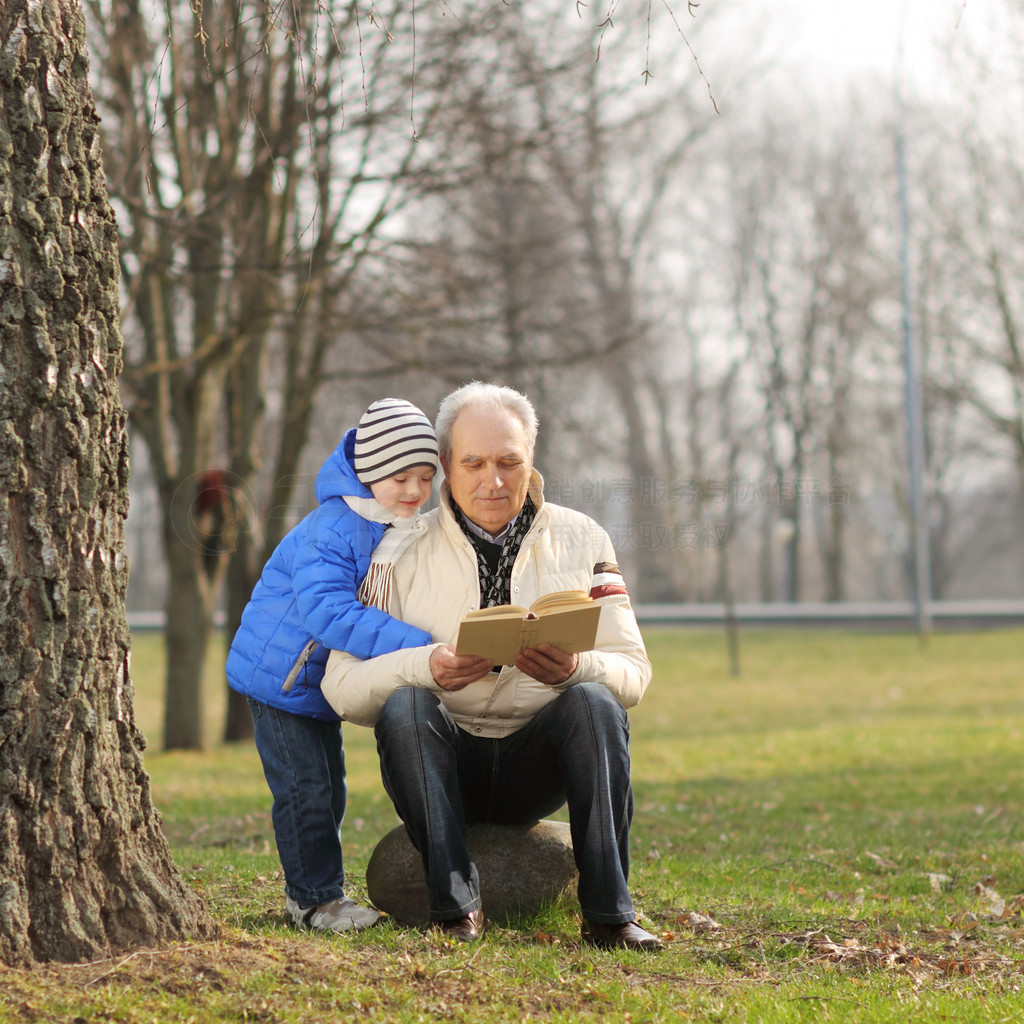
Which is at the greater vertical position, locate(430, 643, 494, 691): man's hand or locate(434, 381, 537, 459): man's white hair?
locate(434, 381, 537, 459): man's white hair

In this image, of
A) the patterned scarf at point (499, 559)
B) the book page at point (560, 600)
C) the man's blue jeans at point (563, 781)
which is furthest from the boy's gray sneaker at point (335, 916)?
the book page at point (560, 600)

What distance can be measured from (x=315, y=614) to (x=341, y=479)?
0.47 meters

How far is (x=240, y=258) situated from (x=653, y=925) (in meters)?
7.43

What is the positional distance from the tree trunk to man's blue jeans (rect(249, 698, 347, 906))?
51 cm

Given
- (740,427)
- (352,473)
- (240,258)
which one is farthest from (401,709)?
(740,427)

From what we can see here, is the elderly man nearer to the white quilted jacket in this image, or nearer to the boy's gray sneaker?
the white quilted jacket

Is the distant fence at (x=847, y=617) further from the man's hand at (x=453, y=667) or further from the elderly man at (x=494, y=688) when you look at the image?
the man's hand at (x=453, y=667)

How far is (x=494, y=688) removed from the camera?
12.0ft

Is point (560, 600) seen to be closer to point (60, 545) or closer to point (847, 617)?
point (60, 545)

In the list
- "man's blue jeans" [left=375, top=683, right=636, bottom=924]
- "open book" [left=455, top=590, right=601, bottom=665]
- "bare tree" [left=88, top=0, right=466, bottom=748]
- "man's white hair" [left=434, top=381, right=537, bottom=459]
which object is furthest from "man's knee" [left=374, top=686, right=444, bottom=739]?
"bare tree" [left=88, top=0, right=466, bottom=748]

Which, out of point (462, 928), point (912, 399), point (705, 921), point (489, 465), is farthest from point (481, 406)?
point (912, 399)

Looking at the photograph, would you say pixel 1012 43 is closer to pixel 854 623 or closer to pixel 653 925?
pixel 653 925

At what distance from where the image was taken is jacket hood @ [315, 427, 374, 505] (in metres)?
3.72

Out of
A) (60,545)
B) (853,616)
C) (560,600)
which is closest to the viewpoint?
(60,545)
